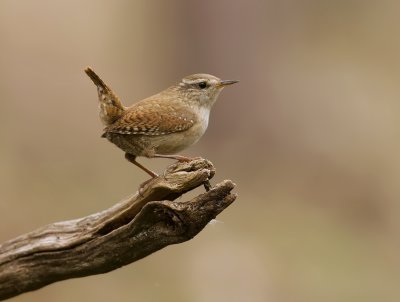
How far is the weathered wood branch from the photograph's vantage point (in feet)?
16.3

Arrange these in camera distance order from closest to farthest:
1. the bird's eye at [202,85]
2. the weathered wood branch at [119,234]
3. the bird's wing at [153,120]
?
the weathered wood branch at [119,234]
the bird's wing at [153,120]
the bird's eye at [202,85]

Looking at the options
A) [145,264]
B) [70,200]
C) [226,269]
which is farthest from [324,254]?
[70,200]

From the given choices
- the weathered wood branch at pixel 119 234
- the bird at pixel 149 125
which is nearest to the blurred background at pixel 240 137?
the weathered wood branch at pixel 119 234

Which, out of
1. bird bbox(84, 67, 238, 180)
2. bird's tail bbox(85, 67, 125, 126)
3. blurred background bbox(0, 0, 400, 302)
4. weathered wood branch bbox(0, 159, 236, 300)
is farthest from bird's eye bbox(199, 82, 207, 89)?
blurred background bbox(0, 0, 400, 302)

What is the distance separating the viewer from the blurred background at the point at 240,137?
11016 mm

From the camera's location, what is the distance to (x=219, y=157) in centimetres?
1386

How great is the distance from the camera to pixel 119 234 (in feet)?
17.5

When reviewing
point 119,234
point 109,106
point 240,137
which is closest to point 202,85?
point 109,106

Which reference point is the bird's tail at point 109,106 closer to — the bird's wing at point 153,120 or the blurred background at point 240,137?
the bird's wing at point 153,120

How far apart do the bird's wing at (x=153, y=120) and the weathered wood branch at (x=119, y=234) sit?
426mm

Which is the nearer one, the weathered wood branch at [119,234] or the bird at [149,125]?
the weathered wood branch at [119,234]

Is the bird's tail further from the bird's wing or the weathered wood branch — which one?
the weathered wood branch

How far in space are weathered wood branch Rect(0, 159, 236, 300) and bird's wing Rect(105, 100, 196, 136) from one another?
426mm

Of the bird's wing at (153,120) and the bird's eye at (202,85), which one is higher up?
the bird's eye at (202,85)
